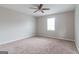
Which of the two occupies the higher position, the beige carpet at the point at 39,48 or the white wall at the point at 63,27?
the white wall at the point at 63,27

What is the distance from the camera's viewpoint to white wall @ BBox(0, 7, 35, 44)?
3.62 metres

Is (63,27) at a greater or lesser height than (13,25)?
lesser

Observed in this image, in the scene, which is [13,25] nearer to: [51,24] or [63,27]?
[51,24]

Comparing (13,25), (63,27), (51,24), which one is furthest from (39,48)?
(51,24)

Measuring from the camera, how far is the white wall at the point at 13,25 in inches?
143

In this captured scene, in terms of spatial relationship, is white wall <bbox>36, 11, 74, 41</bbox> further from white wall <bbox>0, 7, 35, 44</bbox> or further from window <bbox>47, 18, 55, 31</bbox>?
white wall <bbox>0, 7, 35, 44</bbox>

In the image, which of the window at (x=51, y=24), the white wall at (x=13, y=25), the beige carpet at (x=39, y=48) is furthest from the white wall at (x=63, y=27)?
the white wall at (x=13, y=25)

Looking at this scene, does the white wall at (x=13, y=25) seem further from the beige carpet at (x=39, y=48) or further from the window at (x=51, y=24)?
the window at (x=51, y=24)

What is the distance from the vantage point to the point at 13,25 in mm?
4184

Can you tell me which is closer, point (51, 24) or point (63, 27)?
point (63, 27)

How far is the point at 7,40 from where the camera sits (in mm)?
3881

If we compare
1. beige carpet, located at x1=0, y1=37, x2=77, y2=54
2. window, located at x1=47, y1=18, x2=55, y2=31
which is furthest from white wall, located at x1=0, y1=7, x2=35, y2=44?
window, located at x1=47, y1=18, x2=55, y2=31
